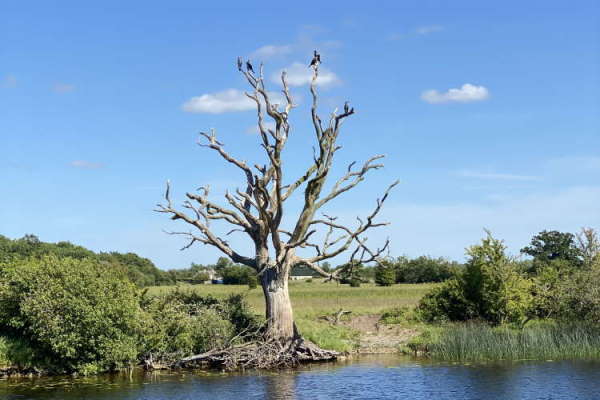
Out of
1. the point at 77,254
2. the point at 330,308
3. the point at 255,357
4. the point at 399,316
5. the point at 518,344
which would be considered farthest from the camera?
the point at 77,254

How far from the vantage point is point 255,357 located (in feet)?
94.8

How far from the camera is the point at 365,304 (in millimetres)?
51219

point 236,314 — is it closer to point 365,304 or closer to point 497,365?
point 497,365

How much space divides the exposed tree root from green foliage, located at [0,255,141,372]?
9.90 feet

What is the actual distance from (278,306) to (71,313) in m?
8.31

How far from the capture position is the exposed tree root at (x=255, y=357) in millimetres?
28719

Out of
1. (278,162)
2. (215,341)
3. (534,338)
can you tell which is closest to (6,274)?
(215,341)

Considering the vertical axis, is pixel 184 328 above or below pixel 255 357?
above

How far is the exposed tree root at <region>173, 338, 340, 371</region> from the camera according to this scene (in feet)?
94.2

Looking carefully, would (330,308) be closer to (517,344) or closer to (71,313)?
(517,344)

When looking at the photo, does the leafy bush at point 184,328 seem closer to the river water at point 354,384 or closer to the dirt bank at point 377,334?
the river water at point 354,384

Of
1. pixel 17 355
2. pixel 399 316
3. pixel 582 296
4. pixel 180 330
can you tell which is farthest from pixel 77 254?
pixel 582 296

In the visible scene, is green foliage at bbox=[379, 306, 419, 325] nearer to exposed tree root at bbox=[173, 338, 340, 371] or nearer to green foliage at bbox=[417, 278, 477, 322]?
green foliage at bbox=[417, 278, 477, 322]

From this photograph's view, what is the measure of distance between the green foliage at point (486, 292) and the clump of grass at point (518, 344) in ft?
12.2
